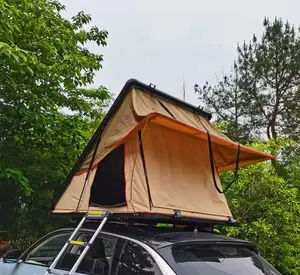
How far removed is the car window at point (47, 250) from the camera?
3991mm

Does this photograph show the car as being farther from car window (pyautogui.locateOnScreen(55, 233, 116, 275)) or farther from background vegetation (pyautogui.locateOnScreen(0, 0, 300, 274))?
background vegetation (pyautogui.locateOnScreen(0, 0, 300, 274))

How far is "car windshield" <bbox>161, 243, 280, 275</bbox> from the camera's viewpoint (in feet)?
9.34

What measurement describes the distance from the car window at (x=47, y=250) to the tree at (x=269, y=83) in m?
13.5

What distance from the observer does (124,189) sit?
3.69 metres

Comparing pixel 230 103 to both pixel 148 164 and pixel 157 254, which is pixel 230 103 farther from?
pixel 157 254

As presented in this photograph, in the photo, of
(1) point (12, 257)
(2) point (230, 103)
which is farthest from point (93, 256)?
(2) point (230, 103)

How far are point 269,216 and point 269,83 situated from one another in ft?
35.9

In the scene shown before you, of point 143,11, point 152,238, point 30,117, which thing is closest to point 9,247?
point 30,117

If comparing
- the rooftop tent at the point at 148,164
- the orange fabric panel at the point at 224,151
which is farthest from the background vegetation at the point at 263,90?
the rooftop tent at the point at 148,164

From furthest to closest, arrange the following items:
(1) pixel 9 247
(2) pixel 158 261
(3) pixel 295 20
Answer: (3) pixel 295 20 < (1) pixel 9 247 < (2) pixel 158 261

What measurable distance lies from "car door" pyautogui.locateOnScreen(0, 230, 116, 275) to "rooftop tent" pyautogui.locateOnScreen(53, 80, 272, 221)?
31cm

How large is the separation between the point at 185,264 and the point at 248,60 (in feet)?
51.8

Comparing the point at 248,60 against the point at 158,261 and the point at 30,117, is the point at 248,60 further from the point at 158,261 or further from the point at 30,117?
the point at 158,261

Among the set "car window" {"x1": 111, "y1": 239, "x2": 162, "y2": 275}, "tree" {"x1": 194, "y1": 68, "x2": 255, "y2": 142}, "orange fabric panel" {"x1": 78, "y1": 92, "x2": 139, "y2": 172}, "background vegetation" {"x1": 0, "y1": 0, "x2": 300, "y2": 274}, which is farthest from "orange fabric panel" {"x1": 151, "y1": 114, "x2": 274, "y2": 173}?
"tree" {"x1": 194, "y1": 68, "x2": 255, "y2": 142}
